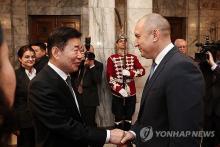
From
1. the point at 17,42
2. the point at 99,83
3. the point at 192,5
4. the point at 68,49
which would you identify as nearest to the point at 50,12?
the point at 17,42

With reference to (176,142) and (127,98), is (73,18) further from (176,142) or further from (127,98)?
(176,142)

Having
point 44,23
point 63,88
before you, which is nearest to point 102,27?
point 44,23

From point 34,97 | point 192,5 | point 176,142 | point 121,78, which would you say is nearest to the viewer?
point 176,142

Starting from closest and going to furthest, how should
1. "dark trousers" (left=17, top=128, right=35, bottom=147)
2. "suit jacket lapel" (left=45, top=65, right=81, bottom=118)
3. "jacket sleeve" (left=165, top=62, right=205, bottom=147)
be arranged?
1. "jacket sleeve" (left=165, top=62, right=205, bottom=147)
2. "suit jacket lapel" (left=45, top=65, right=81, bottom=118)
3. "dark trousers" (left=17, top=128, right=35, bottom=147)

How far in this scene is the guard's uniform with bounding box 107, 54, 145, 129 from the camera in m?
6.39

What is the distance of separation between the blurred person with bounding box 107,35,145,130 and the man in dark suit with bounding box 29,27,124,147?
3.63 metres

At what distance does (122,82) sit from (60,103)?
3980 millimetres

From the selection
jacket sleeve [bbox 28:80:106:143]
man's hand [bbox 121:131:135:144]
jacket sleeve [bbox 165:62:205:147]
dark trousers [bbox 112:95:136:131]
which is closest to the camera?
jacket sleeve [bbox 165:62:205:147]

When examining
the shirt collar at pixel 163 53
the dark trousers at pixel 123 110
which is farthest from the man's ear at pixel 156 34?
the dark trousers at pixel 123 110

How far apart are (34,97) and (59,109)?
21cm

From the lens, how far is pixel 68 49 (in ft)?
8.73

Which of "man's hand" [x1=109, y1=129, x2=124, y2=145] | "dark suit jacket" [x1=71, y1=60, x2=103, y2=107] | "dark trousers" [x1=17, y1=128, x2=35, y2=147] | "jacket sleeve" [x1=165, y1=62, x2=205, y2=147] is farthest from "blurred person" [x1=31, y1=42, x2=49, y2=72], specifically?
"jacket sleeve" [x1=165, y1=62, x2=205, y2=147]

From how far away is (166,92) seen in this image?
2.41 m

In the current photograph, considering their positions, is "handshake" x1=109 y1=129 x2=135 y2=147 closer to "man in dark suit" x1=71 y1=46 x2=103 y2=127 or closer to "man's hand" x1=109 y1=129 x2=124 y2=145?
"man's hand" x1=109 y1=129 x2=124 y2=145
